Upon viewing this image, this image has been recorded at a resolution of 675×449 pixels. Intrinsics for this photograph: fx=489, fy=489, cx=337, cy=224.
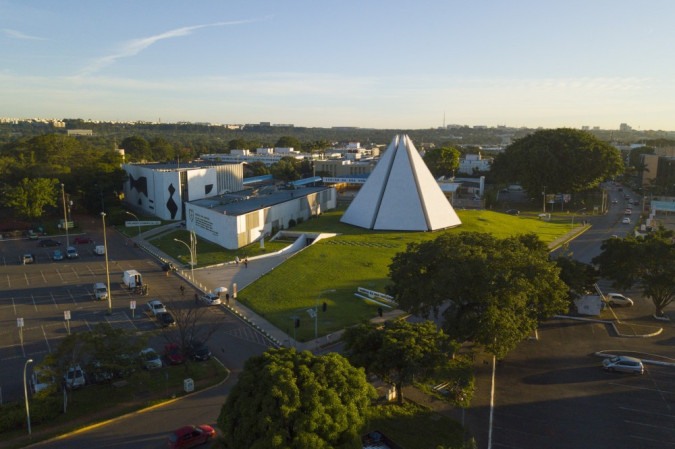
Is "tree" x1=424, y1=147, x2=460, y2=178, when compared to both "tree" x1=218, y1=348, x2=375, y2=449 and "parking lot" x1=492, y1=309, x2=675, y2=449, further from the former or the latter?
"tree" x1=218, y1=348, x2=375, y2=449

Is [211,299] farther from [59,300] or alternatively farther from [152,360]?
[59,300]

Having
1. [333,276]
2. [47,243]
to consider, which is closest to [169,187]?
[47,243]

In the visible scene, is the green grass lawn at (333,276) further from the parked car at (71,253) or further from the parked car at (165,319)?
the parked car at (71,253)

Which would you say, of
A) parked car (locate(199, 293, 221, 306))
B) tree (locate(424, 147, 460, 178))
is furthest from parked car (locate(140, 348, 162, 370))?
tree (locate(424, 147, 460, 178))

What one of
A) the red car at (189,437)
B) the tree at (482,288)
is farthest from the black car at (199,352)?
the tree at (482,288)

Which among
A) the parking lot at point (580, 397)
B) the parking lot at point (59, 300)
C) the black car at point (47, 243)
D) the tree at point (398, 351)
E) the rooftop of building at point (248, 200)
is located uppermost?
the rooftop of building at point (248, 200)

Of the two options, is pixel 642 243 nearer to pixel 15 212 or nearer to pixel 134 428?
pixel 134 428

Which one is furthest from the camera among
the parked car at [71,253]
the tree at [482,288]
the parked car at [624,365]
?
the parked car at [71,253]
